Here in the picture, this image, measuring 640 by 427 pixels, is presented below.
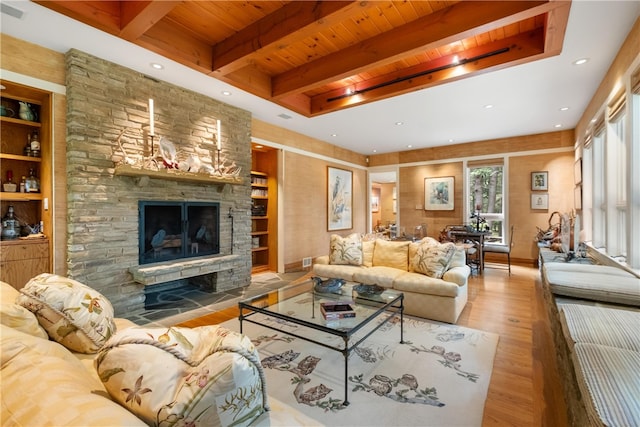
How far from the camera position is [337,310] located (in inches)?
90.4

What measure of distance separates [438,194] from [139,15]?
265 inches

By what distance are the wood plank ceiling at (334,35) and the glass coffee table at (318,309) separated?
2282 millimetres

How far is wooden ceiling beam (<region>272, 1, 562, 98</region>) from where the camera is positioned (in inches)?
85.9

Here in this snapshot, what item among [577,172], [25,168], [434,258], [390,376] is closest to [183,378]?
[390,376]

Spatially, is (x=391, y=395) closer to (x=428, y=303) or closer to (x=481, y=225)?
(x=428, y=303)

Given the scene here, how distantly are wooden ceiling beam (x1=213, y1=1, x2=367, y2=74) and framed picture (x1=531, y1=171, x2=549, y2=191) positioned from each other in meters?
5.84

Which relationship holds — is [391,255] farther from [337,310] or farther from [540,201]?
[540,201]

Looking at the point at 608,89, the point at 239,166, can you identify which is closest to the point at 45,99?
the point at 239,166

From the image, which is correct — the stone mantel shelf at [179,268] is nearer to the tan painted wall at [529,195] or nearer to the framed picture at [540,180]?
the tan painted wall at [529,195]

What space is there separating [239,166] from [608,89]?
4.73m

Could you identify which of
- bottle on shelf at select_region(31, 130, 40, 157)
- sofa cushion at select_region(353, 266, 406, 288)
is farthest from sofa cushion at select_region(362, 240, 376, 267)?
bottle on shelf at select_region(31, 130, 40, 157)

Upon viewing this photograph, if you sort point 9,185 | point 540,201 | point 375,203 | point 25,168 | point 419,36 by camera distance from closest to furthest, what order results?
point 419,36, point 9,185, point 25,168, point 540,201, point 375,203

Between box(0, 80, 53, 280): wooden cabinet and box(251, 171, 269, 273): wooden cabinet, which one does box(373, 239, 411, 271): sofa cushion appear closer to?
box(251, 171, 269, 273): wooden cabinet

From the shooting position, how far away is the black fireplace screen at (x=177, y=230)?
11.4 feet
